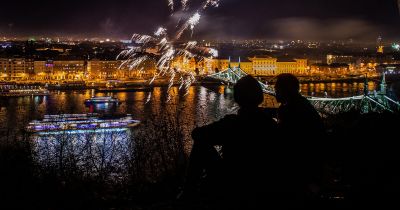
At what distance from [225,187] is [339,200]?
14.3 inches

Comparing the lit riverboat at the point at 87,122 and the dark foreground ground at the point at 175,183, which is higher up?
the dark foreground ground at the point at 175,183

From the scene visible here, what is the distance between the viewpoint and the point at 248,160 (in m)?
0.54

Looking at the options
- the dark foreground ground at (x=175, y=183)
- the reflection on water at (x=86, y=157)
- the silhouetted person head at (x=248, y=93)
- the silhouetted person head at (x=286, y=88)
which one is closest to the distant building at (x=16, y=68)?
the reflection on water at (x=86, y=157)

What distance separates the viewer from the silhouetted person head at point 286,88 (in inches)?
26.6

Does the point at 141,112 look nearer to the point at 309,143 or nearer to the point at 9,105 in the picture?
the point at 9,105

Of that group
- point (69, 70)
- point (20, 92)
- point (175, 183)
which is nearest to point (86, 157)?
point (175, 183)

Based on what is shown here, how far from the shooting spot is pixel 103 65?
19797mm

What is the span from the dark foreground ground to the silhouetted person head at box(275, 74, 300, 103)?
9cm

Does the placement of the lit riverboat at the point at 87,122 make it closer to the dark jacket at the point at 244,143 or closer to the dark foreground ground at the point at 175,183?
the dark foreground ground at the point at 175,183

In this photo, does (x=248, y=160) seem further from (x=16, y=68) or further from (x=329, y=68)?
(x=329, y=68)

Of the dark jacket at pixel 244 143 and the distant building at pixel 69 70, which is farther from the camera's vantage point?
the distant building at pixel 69 70

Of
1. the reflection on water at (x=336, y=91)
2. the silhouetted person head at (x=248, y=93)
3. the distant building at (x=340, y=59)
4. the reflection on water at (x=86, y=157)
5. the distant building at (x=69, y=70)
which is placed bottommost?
the reflection on water at (x=86, y=157)

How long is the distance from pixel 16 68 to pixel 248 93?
20108 millimetres

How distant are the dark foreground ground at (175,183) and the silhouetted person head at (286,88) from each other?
9 cm
